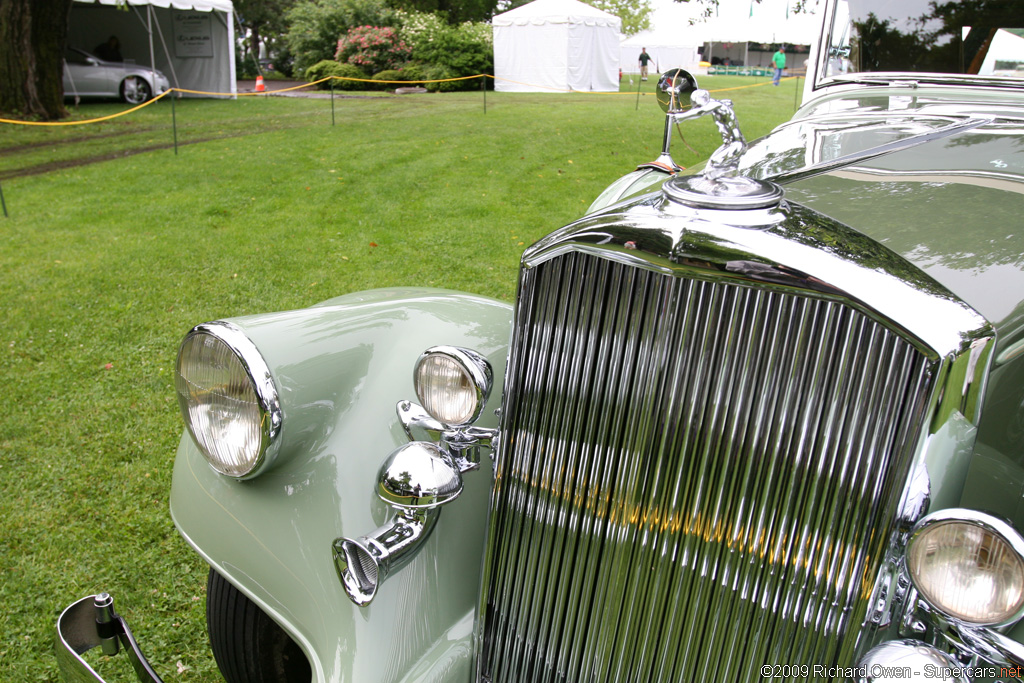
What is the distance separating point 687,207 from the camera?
4.12 ft

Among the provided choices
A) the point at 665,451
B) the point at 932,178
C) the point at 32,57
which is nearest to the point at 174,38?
the point at 32,57

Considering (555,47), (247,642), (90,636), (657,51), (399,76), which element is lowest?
(247,642)

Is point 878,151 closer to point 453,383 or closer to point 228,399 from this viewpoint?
point 453,383

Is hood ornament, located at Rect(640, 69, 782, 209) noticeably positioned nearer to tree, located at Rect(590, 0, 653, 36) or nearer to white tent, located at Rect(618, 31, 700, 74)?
white tent, located at Rect(618, 31, 700, 74)

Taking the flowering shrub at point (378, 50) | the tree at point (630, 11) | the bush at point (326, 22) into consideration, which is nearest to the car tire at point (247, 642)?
the flowering shrub at point (378, 50)

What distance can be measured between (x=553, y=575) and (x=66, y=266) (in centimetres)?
572

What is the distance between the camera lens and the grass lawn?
2.73 metres

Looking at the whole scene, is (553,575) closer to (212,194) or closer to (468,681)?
(468,681)

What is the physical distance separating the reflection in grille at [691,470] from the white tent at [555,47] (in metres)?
19.6

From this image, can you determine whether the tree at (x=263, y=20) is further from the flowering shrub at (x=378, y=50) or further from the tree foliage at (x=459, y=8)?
the flowering shrub at (x=378, y=50)

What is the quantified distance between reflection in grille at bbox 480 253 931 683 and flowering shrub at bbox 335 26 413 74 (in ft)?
76.3

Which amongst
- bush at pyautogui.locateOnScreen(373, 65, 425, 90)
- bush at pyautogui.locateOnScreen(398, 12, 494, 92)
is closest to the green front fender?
bush at pyautogui.locateOnScreen(398, 12, 494, 92)

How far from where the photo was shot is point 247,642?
191 cm

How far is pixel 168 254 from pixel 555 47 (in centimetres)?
1614
